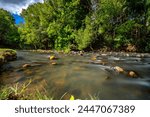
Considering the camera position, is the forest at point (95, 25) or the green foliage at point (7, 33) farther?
the green foliage at point (7, 33)

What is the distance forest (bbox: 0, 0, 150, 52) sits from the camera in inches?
1055

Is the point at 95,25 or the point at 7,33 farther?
the point at 7,33

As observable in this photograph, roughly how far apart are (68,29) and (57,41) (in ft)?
8.45

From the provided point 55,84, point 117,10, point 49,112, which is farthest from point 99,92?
point 117,10

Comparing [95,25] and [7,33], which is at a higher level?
[95,25]

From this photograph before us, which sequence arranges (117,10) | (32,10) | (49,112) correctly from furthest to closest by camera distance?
(32,10) < (117,10) < (49,112)

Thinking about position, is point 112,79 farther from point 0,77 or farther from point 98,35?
point 98,35

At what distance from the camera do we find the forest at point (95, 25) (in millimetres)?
26797

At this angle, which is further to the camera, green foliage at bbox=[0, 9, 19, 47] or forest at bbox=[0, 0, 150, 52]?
green foliage at bbox=[0, 9, 19, 47]

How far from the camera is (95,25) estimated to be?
26859 millimetres

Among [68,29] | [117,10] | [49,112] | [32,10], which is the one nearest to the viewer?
[49,112]

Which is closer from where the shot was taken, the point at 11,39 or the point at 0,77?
the point at 0,77

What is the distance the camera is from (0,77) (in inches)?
318

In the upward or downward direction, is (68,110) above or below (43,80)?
above
